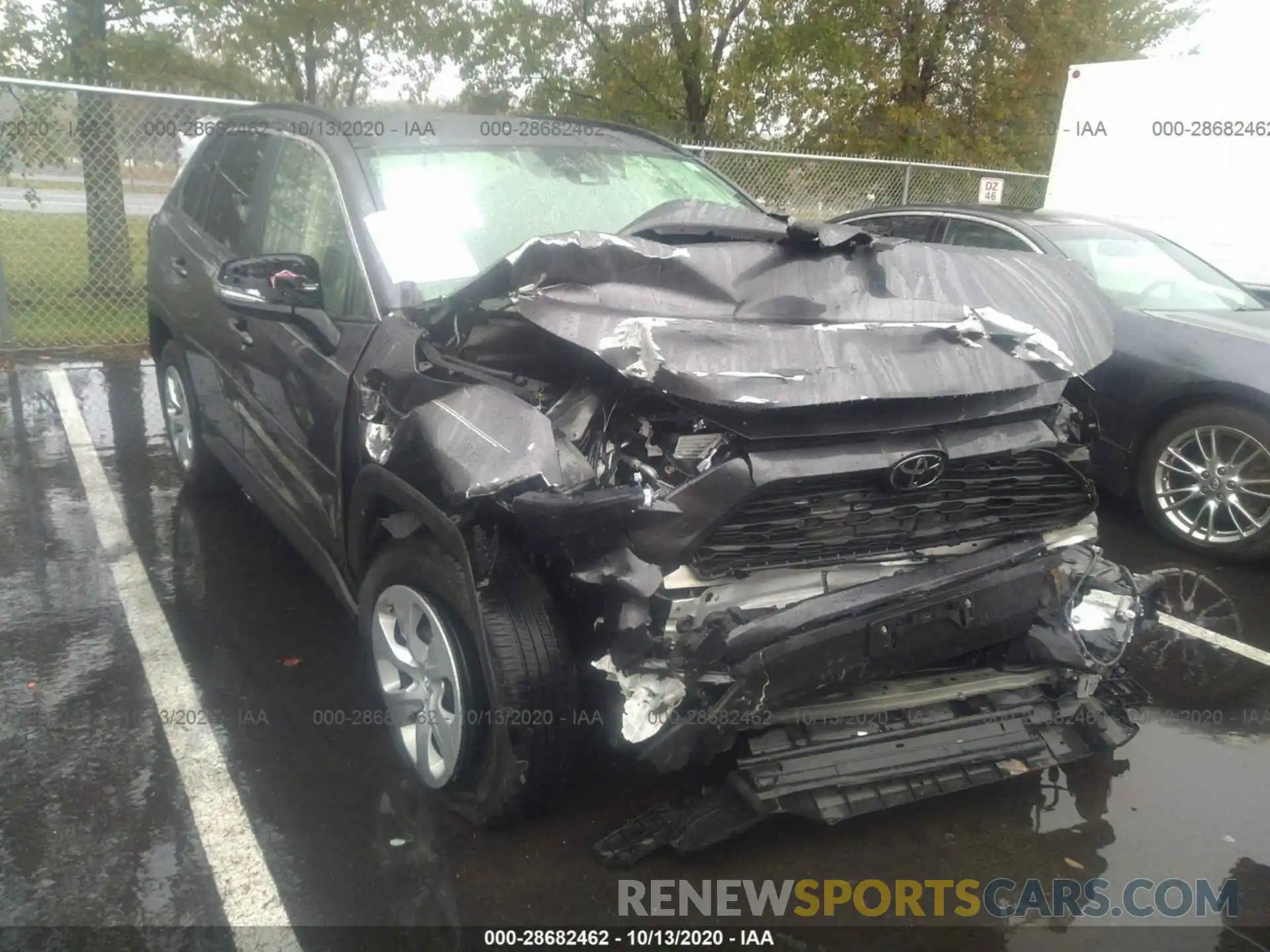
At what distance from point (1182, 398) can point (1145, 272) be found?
1.19 meters

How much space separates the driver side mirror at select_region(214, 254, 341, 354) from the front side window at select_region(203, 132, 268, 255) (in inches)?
34.3

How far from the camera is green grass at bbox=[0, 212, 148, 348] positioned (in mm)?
8414

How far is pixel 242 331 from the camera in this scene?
366 cm

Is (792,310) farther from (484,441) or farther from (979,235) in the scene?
(979,235)

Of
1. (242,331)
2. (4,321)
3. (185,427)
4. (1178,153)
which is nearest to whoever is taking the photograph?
(242,331)

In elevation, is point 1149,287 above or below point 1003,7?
below

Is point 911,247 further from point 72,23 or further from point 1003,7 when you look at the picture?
point 1003,7

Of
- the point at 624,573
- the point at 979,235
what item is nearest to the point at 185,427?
the point at 624,573

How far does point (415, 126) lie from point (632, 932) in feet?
9.29

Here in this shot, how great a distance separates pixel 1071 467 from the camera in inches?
103

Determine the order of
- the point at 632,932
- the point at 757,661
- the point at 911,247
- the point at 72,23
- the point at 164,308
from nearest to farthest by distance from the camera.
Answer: the point at 757,661 → the point at 632,932 → the point at 911,247 → the point at 164,308 → the point at 72,23

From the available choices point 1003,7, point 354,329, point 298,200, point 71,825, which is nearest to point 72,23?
A: point 298,200

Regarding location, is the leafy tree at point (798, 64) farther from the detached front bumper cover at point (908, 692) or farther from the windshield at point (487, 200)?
the detached front bumper cover at point (908, 692)

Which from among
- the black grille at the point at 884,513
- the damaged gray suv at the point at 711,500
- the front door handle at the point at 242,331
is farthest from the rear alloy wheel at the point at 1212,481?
the front door handle at the point at 242,331
